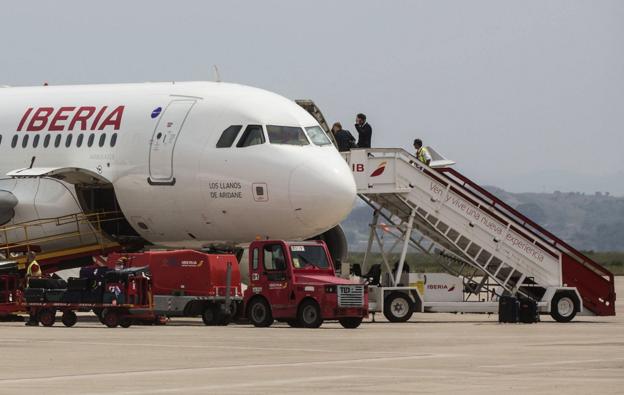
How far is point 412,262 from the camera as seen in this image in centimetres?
6756

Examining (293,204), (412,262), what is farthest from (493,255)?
(412,262)

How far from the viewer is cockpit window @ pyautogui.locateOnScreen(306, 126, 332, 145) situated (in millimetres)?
37647

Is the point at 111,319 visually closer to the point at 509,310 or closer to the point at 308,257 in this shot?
the point at 308,257

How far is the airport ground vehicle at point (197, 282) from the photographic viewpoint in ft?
117

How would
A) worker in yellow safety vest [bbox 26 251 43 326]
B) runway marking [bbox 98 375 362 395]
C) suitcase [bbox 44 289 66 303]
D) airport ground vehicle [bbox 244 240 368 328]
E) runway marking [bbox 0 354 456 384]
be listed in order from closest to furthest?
runway marking [bbox 98 375 362 395] → runway marking [bbox 0 354 456 384] → airport ground vehicle [bbox 244 240 368 328] → suitcase [bbox 44 289 66 303] → worker in yellow safety vest [bbox 26 251 43 326]

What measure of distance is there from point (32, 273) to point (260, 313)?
5.98 metres

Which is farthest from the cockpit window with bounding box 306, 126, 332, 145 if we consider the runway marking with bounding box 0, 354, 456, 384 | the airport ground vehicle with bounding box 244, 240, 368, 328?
the runway marking with bounding box 0, 354, 456, 384

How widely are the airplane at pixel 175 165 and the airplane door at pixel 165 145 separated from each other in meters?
0.02

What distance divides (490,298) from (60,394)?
26564mm

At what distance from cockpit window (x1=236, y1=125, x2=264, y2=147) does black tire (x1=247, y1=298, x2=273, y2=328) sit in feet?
14.0

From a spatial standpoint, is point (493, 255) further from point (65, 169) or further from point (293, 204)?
point (65, 169)

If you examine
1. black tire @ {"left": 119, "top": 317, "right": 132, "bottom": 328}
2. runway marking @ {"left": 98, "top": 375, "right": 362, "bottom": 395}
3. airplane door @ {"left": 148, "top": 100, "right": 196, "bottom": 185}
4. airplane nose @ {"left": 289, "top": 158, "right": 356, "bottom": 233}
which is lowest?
runway marking @ {"left": 98, "top": 375, "right": 362, "bottom": 395}

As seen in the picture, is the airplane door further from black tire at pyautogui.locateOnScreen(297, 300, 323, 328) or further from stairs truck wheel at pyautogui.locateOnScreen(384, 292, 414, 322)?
stairs truck wheel at pyautogui.locateOnScreen(384, 292, 414, 322)

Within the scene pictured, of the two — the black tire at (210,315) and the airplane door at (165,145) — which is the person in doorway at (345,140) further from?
the black tire at (210,315)
